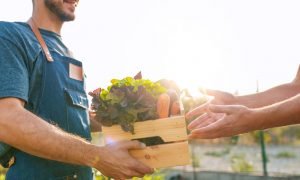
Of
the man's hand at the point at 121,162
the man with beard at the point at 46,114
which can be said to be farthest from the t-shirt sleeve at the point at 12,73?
the man's hand at the point at 121,162

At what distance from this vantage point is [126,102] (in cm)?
279

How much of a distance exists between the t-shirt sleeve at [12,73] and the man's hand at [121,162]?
0.55 m

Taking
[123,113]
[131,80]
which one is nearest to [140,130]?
[123,113]

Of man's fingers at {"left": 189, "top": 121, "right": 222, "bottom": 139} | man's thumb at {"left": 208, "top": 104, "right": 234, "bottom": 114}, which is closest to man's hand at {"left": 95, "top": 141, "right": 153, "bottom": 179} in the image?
man's fingers at {"left": 189, "top": 121, "right": 222, "bottom": 139}

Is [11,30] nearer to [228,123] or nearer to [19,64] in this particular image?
[19,64]

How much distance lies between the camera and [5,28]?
2740 mm

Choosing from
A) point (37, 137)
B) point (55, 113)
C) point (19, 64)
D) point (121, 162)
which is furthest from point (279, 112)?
point (19, 64)

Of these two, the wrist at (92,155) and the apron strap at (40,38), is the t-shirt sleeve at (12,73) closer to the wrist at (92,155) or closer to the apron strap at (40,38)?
the apron strap at (40,38)

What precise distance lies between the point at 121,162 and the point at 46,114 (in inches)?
21.5

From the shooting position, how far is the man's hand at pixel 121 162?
2.63m

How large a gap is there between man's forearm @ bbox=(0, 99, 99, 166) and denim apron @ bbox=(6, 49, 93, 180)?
22cm

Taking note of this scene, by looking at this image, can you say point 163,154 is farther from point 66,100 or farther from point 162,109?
point 66,100

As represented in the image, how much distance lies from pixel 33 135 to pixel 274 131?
2380cm

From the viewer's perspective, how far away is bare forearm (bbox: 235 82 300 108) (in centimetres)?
389
